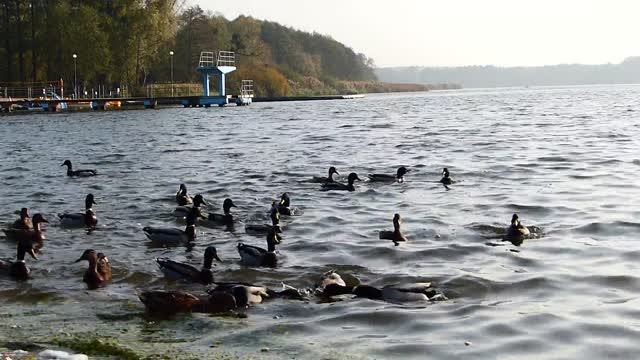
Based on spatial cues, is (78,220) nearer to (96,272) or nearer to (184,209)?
(184,209)

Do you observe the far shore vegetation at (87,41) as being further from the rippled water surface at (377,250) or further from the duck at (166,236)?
the duck at (166,236)

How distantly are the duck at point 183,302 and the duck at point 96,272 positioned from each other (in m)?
1.71

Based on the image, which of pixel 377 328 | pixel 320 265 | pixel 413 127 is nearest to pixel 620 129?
pixel 413 127

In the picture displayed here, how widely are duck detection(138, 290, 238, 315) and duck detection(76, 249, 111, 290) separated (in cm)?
171

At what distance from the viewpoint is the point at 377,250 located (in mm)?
13797

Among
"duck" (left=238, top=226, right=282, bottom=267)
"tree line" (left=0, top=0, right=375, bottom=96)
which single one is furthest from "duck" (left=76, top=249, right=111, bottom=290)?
"tree line" (left=0, top=0, right=375, bottom=96)

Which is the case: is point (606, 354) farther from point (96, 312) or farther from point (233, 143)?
point (233, 143)

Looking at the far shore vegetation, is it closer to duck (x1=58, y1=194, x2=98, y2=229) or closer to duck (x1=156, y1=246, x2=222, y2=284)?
duck (x1=58, y1=194, x2=98, y2=229)

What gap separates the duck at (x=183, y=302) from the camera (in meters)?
10.0

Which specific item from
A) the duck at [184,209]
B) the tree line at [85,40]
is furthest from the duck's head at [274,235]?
the tree line at [85,40]

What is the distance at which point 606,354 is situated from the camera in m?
8.42

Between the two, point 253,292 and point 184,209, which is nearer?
point 253,292

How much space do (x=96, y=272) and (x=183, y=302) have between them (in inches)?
94.4

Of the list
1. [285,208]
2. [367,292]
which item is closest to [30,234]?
[285,208]
